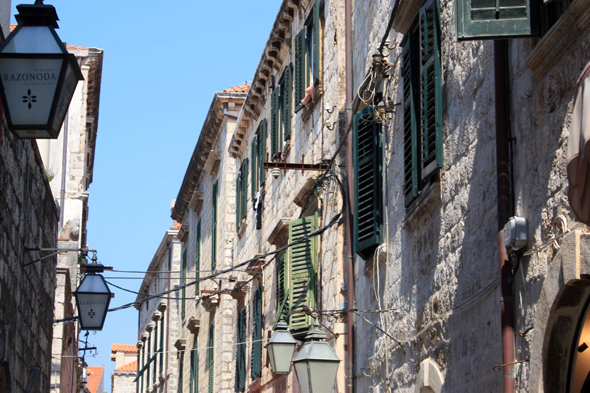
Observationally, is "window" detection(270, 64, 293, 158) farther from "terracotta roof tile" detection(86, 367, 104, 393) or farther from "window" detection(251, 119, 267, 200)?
"terracotta roof tile" detection(86, 367, 104, 393)

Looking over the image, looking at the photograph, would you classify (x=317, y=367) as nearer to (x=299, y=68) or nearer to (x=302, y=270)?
(x=302, y=270)

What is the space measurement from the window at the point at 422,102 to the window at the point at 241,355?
1087cm

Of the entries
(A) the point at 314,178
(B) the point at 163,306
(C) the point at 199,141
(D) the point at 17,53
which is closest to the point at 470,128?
(D) the point at 17,53

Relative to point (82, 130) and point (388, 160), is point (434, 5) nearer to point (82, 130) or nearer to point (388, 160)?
point (388, 160)

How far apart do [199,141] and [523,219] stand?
20.8 m

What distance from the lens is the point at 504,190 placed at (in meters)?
5.99

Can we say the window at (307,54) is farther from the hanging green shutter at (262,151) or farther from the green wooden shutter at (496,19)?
the green wooden shutter at (496,19)

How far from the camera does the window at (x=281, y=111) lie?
1545 centimetres

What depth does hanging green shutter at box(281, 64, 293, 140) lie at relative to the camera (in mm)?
15344

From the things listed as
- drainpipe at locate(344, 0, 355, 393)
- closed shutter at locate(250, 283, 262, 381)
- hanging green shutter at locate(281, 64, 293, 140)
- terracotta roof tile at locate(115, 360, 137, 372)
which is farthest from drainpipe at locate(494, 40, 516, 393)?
terracotta roof tile at locate(115, 360, 137, 372)

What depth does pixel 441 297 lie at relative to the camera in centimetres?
738

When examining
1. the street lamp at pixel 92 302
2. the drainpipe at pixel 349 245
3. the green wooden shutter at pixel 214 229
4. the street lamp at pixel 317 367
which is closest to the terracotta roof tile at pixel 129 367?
the green wooden shutter at pixel 214 229

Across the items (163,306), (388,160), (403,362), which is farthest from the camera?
(163,306)

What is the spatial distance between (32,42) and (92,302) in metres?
6.53
